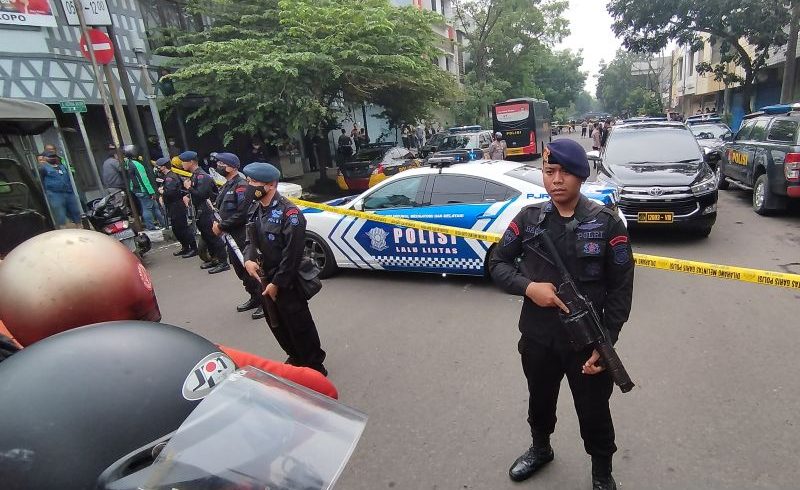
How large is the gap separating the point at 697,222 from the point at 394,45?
8.50 m

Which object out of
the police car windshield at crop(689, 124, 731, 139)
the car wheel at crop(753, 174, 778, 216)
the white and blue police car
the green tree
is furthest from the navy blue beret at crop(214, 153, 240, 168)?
the green tree

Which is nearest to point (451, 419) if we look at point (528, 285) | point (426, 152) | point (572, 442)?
point (572, 442)

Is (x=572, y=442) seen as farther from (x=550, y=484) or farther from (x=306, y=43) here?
(x=306, y=43)

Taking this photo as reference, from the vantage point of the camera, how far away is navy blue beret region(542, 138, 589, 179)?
1975 millimetres

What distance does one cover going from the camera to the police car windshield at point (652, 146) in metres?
7.12

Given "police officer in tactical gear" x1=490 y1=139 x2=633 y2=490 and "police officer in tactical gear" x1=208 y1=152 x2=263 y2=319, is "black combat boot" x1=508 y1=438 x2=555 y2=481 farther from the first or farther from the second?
"police officer in tactical gear" x1=208 y1=152 x2=263 y2=319

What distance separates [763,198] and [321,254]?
23.1 feet

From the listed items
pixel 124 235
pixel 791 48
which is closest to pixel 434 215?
pixel 124 235

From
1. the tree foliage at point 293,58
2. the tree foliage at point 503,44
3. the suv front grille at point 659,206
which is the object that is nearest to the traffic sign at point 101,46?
the tree foliage at point 293,58

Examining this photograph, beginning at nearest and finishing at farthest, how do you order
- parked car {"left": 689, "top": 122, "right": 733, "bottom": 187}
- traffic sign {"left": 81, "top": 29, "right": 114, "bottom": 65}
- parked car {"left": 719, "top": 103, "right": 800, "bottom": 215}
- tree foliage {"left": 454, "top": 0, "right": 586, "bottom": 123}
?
parked car {"left": 719, "top": 103, "right": 800, "bottom": 215}, traffic sign {"left": 81, "top": 29, "right": 114, "bottom": 65}, parked car {"left": 689, "top": 122, "right": 733, "bottom": 187}, tree foliage {"left": 454, "top": 0, "right": 586, "bottom": 123}

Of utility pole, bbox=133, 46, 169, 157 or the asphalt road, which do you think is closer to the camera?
the asphalt road

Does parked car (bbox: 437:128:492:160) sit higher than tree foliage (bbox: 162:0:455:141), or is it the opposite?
tree foliage (bbox: 162:0:455:141)

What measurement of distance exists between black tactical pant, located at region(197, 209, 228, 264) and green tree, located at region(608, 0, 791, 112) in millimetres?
19634

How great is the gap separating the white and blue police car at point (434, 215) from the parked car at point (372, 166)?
647 cm
